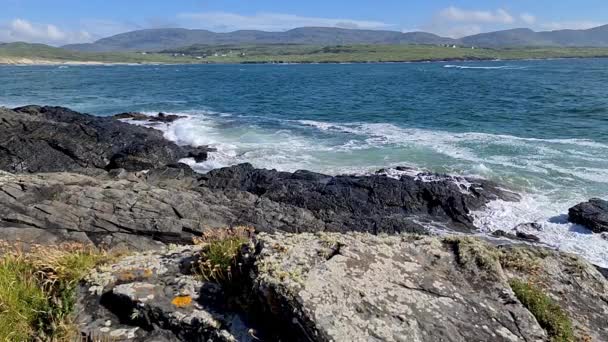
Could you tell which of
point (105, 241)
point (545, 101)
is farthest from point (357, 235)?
point (545, 101)

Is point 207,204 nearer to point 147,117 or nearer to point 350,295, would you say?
point 350,295

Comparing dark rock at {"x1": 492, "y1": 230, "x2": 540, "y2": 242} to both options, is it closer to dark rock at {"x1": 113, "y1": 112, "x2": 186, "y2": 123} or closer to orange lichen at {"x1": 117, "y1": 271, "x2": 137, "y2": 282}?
orange lichen at {"x1": 117, "y1": 271, "x2": 137, "y2": 282}

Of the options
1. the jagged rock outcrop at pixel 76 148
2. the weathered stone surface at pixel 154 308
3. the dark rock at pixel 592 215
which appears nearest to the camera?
the weathered stone surface at pixel 154 308

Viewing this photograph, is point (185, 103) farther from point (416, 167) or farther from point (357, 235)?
point (357, 235)

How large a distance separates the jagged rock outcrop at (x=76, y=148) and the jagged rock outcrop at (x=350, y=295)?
21528 mm

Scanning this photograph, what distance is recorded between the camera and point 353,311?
14.9 ft

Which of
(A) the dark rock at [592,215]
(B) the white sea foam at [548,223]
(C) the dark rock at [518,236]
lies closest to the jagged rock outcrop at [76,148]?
(B) the white sea foam at [548,223]

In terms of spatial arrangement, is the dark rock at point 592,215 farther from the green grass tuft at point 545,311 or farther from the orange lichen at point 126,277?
the orange lichen at point 126,277

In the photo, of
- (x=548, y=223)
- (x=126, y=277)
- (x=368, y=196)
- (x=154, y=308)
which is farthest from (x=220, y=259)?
(x=548, y=223)

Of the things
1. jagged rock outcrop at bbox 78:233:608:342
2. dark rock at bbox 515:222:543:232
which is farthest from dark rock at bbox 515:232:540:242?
jagged rock outcrop at bbox 78:233:608:342

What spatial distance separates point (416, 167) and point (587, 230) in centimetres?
1028

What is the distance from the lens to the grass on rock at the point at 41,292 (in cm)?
505

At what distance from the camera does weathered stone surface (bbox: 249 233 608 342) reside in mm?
4469

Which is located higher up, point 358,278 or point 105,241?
point 358,278
